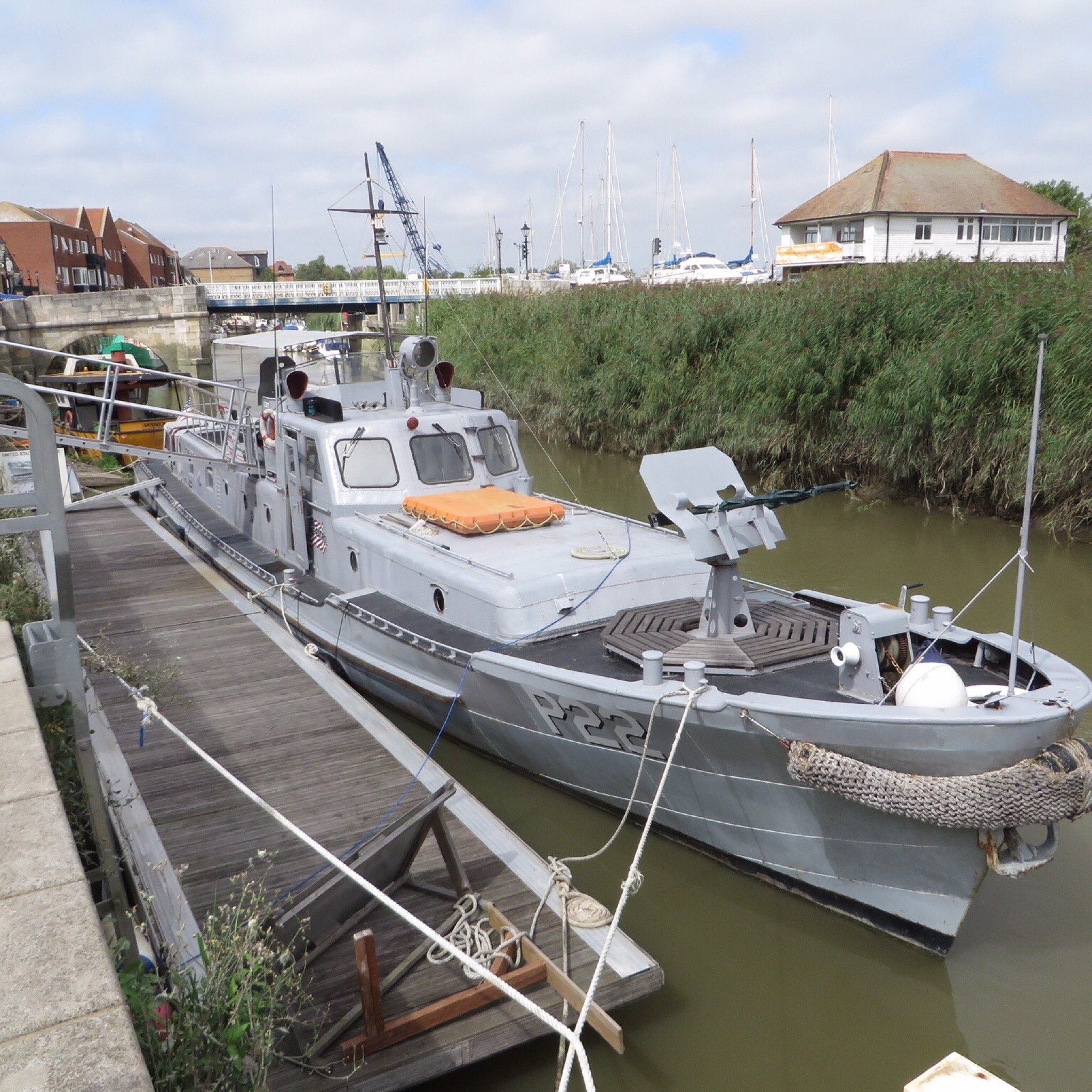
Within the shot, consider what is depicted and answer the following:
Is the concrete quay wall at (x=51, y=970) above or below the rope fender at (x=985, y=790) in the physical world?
above

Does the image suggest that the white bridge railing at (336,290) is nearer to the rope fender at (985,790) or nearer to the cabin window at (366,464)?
the cabin window at (366,464)

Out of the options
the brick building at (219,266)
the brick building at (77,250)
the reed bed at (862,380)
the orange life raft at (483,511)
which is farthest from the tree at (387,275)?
the brick building at (219,266)

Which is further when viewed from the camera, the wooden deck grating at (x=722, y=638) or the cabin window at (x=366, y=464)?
the cabin window at (x=366, y=464)

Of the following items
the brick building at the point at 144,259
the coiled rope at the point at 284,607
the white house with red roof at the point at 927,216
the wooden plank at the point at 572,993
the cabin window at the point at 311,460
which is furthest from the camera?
the brick building at the point at 144,259

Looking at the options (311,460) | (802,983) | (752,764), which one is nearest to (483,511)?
(311,460)

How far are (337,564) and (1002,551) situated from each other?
10014mm

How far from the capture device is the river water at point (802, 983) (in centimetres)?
501

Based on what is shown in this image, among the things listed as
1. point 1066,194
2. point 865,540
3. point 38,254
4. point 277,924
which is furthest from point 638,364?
point 38,254

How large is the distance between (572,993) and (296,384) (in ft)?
23.8

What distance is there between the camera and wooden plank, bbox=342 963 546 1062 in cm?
447

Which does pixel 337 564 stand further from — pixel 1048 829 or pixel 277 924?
pixel 1048 829

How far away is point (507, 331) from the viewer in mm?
27156

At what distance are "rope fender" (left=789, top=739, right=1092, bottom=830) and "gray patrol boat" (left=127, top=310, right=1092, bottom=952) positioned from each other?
12 millimetres

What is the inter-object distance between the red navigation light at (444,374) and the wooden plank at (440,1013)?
7.14 metres
